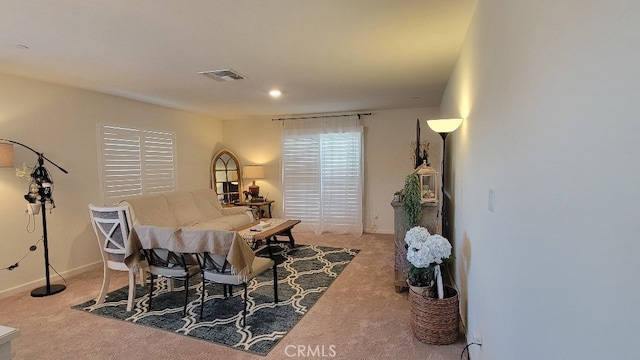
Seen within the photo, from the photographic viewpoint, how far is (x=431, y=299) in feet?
7.71

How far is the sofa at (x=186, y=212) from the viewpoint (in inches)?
154

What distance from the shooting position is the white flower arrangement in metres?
2.32

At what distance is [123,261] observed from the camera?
3174mm

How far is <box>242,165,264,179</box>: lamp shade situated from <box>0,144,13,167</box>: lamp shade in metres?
3.74

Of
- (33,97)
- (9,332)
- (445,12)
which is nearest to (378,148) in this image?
(445,12)

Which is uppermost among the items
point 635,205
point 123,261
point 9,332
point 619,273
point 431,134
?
point 431,134

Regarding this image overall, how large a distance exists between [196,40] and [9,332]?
2174mm

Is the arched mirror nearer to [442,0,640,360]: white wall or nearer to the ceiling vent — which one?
the ceiling vent

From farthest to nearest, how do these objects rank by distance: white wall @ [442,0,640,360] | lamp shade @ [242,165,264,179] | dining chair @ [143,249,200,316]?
1. lamp shade @ [242,165,264,179]
2. dining chair @ [143,249,200,316]
3. white wall @ [442,0,640,360]

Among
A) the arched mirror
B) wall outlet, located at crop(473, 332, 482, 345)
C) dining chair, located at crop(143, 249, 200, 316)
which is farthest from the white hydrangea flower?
the arched mirror

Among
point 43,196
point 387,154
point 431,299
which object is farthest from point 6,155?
point 387,154

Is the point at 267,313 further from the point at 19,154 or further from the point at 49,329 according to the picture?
the point at 19,154
